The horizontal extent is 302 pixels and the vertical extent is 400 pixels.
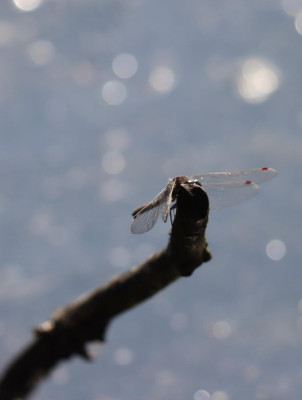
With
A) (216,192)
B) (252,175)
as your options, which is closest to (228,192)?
(216,192)

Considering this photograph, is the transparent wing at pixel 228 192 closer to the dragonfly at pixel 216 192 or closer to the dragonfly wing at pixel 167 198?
the dragonfly at pixel 216 192

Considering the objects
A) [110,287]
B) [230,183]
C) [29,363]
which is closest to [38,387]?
[29,363]

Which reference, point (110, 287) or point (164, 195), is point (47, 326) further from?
point (164, 195)

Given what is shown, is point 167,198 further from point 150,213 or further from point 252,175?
point 252,175

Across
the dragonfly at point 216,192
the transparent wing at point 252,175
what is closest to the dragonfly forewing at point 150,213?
the dragonfly at point 216,192

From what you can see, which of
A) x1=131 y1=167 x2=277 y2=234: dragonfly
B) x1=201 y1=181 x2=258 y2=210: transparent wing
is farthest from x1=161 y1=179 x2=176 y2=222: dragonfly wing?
x1=201 y1=181 x2=258 y2=210: transparent wing
